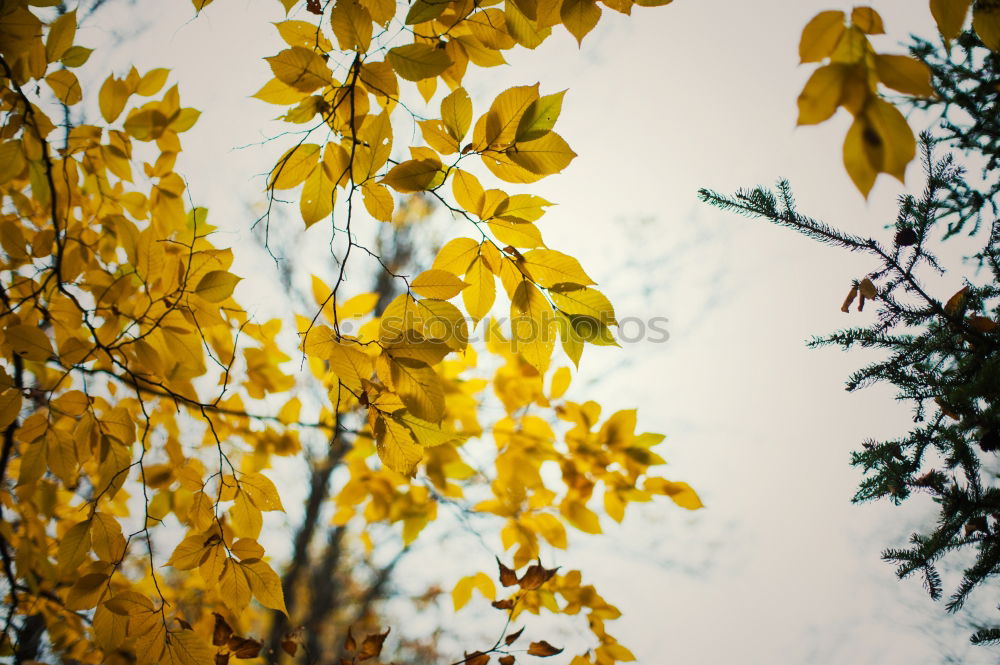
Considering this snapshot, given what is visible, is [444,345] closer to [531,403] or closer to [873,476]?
[531,403]

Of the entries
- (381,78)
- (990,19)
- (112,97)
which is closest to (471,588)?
(381,78)

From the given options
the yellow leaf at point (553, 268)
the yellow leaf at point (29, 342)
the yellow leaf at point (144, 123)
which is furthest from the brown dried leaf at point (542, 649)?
the yellow leaf at point (144, 123)

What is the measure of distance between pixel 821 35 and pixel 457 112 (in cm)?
47

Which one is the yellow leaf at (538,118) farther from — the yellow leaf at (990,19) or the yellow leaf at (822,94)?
the yellow leaf at (990,19)

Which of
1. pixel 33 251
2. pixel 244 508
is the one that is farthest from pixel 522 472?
pixel 33 251

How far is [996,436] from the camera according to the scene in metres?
1.06

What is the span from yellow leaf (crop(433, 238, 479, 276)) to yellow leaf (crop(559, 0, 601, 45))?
0.35m

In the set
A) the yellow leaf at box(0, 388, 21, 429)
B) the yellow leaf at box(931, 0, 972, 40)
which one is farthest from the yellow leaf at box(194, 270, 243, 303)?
the yellow leaf at box(931, 0, 972, 40)

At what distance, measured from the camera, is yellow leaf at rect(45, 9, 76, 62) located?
1068 mm

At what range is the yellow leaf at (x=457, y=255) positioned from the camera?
0.79 meters

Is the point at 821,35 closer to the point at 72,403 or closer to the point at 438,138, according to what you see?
the point at 438,138

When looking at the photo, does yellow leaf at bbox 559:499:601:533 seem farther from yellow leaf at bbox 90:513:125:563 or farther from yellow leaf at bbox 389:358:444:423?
yellow leaf at bbox 90:513:125:563

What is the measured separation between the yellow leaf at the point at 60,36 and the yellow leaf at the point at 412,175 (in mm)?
1031

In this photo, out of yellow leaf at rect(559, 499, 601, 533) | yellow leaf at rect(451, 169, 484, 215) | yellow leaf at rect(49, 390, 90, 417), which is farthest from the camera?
yellow leaf at rect(559, 499, 601, 533)
